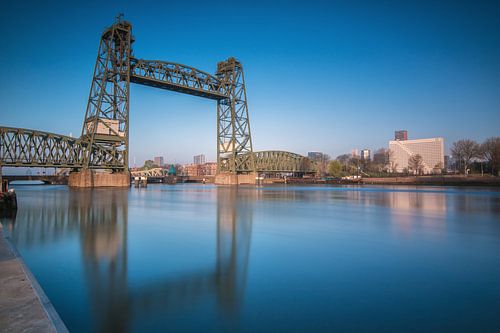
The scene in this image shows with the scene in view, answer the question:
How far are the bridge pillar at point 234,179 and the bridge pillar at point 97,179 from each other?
1941 centimetres

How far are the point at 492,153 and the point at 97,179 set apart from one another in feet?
232

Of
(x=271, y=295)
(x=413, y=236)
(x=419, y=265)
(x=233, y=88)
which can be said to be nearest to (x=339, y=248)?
(x=419, y=265)

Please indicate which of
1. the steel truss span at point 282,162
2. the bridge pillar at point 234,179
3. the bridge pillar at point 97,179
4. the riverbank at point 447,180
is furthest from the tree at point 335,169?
the bridge pillar at point 97,179

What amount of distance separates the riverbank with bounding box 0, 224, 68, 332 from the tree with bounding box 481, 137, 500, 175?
246 feet

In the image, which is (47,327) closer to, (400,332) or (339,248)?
(400,332)

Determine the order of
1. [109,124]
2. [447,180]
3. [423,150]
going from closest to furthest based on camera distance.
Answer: [109,124], [447,180], [423,150]

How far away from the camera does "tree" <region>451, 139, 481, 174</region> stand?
70375mm

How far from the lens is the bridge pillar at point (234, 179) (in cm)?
5939

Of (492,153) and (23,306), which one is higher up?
(492,153)

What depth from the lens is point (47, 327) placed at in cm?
290

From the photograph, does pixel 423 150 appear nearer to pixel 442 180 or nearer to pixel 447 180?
pixel 442 180

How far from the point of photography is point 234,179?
2335 inches

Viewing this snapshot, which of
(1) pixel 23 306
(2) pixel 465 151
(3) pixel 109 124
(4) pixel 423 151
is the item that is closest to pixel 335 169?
(2) pixel 465 151

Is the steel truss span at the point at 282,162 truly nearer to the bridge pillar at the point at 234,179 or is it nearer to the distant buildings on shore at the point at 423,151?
the bridge pillar at the point at 234,179
